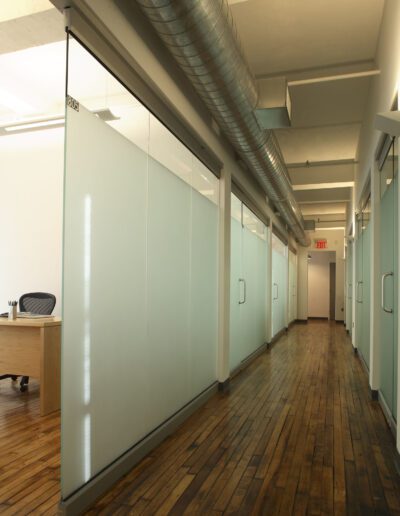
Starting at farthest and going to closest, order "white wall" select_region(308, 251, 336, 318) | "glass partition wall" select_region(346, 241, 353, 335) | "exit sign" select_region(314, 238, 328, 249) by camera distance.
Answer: "white wall" select_region(308, 251, 336, 318) → "exit sign" select_region(314, 238, 328, 249) → "glass partition wall" select_region(346, 241, 353, 335)

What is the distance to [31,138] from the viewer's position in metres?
6.93

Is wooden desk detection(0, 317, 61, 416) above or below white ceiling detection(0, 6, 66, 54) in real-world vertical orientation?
below

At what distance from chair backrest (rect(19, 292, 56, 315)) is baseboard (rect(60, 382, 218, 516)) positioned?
2465 mm

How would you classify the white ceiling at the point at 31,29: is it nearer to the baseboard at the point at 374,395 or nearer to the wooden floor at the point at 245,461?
the wooden floor at the point at 245,461

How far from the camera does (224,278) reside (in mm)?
5105

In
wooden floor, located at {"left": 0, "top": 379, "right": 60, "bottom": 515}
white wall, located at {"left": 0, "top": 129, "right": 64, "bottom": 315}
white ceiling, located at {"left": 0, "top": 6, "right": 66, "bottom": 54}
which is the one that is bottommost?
wooden floor, located at {"left": 0, "top": 379, "right": 60, "bottom": 515}

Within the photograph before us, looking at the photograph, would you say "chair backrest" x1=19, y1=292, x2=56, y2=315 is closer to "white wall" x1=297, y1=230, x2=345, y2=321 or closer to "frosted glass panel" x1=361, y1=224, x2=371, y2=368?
"frosted glass panel" x1=361, y1=224, x2=371, y2=368

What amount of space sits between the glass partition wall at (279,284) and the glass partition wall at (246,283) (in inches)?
56.6

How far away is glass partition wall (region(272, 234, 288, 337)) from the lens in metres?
10.0

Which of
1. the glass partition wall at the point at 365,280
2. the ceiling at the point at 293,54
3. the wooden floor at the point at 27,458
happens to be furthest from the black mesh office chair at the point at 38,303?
the glass partition wall at the point at 365,280

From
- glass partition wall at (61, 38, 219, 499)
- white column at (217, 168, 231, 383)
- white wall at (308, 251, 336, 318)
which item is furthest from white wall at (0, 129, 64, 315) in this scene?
white wall at (308, 251, 336, 318)

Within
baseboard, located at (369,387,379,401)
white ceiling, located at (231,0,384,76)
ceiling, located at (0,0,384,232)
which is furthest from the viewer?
A: baseboard, located at (369,387,379,401)

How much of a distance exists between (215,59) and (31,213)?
16.3ft

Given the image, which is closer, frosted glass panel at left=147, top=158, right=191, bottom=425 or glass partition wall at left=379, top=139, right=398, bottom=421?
frosted glass panel at left=147, top=158, right=191, bottom=425
